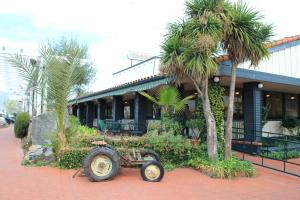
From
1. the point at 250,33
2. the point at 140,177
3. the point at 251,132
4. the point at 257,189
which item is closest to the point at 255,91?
the point at 251,132

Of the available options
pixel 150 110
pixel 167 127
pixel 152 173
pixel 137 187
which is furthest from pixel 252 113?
pixel 150 110

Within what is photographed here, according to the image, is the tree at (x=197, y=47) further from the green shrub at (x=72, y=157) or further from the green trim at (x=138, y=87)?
the green shrub at (x=72, y=157)

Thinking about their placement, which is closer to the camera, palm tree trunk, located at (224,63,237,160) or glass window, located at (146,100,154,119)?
palm tree trunk, located at (224,63,237,160)

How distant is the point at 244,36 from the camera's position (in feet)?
27.6

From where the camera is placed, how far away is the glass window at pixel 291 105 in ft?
53.1

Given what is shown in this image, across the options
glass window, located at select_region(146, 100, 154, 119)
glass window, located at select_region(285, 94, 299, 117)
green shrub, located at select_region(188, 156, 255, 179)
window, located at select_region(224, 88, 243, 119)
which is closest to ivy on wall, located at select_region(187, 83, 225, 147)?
green shrub, located at select_region(188, 156, 255, 179)

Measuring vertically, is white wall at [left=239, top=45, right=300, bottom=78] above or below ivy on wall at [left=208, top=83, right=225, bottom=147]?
above

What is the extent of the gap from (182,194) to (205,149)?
3.22 meters

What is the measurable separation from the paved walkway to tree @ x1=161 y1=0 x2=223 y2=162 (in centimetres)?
142

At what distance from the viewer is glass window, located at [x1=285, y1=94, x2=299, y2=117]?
16188 millimetres

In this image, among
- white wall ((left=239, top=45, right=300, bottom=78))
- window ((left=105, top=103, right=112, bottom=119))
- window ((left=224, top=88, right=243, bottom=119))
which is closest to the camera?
white wall ((left=239, top=45, right=300, bottom=78))

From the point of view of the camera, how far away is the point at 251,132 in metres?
11.6

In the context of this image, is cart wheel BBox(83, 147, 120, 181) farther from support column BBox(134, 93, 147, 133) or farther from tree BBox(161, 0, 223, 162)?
support column BBox(134, 93, 147, 133)

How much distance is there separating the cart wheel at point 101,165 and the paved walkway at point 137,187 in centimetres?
21
